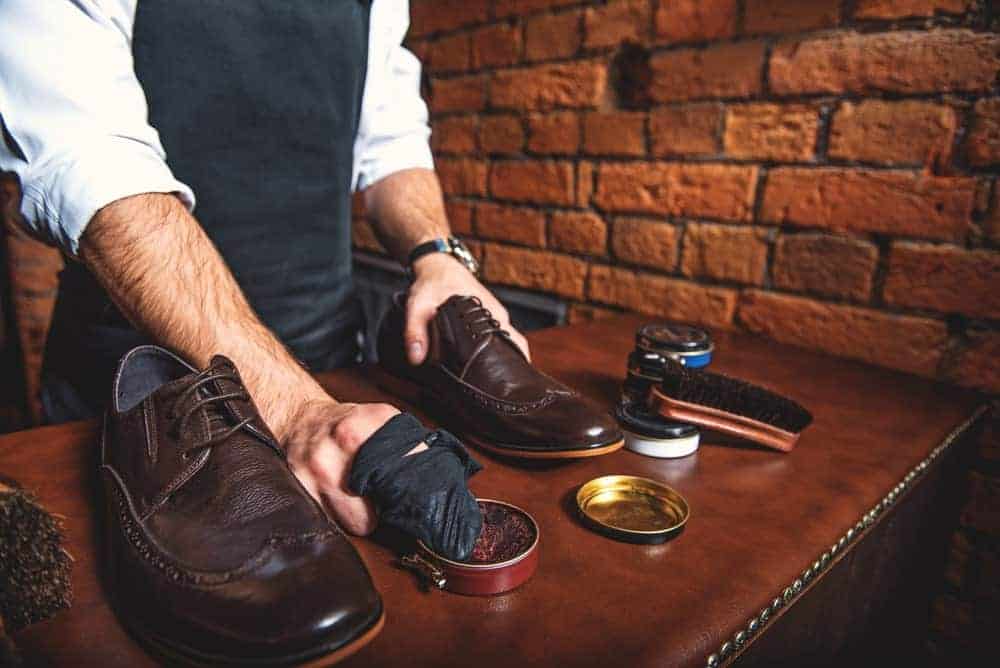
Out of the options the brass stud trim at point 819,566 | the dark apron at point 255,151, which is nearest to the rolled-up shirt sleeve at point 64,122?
the dark apron at point 255,151

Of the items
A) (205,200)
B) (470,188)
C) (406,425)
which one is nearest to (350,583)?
(406,425)

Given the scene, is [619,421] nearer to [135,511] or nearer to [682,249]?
[135,511]

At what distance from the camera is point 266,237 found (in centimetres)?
95

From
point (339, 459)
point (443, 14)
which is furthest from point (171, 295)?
point (443, 14)

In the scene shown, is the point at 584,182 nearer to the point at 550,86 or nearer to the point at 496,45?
the point at 550,86

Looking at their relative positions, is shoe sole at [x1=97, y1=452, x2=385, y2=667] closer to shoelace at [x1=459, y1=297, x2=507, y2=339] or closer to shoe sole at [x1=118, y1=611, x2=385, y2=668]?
shoe sole at [x1=118, y1=611, x2=385, y2=668]

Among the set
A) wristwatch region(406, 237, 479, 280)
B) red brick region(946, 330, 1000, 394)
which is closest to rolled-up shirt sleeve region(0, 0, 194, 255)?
wristwatch region(406, 237, 479, 280)

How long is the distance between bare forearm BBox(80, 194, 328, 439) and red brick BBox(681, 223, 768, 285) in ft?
2.74

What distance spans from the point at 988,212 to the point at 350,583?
100cm

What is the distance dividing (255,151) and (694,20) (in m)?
0.81

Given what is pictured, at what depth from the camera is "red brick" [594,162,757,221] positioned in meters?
1.13

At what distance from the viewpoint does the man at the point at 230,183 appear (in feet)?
→ 2.02

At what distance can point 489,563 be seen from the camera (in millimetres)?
460

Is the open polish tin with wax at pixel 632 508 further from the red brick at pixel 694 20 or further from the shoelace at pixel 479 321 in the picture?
the red brick at pixel 694 20
